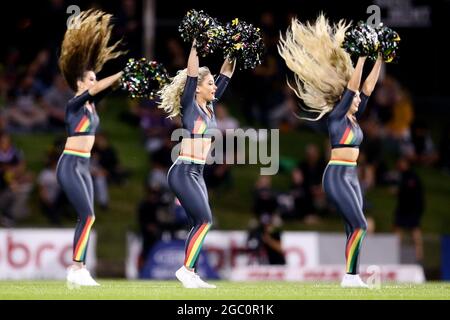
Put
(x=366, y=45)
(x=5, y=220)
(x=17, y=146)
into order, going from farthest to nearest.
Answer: (x=17, y=146) < (x=5, y=220) < (x=366, y=45)

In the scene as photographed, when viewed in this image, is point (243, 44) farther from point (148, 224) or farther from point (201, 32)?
point (148, 224)

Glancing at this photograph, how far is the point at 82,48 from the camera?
50.2 feet

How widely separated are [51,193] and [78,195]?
25.9 ft

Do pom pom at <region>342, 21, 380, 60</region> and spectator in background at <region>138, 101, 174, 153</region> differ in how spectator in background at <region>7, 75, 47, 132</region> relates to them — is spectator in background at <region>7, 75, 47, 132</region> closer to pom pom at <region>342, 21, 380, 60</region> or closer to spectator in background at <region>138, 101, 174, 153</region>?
spectator in background at <region>138, 101, 174, 153</region>

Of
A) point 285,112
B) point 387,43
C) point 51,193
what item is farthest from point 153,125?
point 387,43

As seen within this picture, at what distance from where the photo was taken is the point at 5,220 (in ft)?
72.2

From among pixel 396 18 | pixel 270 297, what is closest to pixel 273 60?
pixel 396 18

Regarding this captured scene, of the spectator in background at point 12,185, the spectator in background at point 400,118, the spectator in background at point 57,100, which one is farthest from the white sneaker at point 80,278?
the spectator in background at point 400,118

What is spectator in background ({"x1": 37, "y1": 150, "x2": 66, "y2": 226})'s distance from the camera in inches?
883

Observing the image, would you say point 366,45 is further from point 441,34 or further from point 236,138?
point 441,34

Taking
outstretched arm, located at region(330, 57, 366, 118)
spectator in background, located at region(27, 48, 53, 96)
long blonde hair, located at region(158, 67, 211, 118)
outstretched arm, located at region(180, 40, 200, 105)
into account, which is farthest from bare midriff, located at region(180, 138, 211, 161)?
spectator in background, located at region(27, 48, 53, 96)

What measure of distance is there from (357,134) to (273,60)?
1132 centimetres

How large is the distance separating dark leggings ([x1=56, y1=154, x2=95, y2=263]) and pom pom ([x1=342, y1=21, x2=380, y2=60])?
3.46 metres

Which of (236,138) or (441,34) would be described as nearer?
(236,138)
